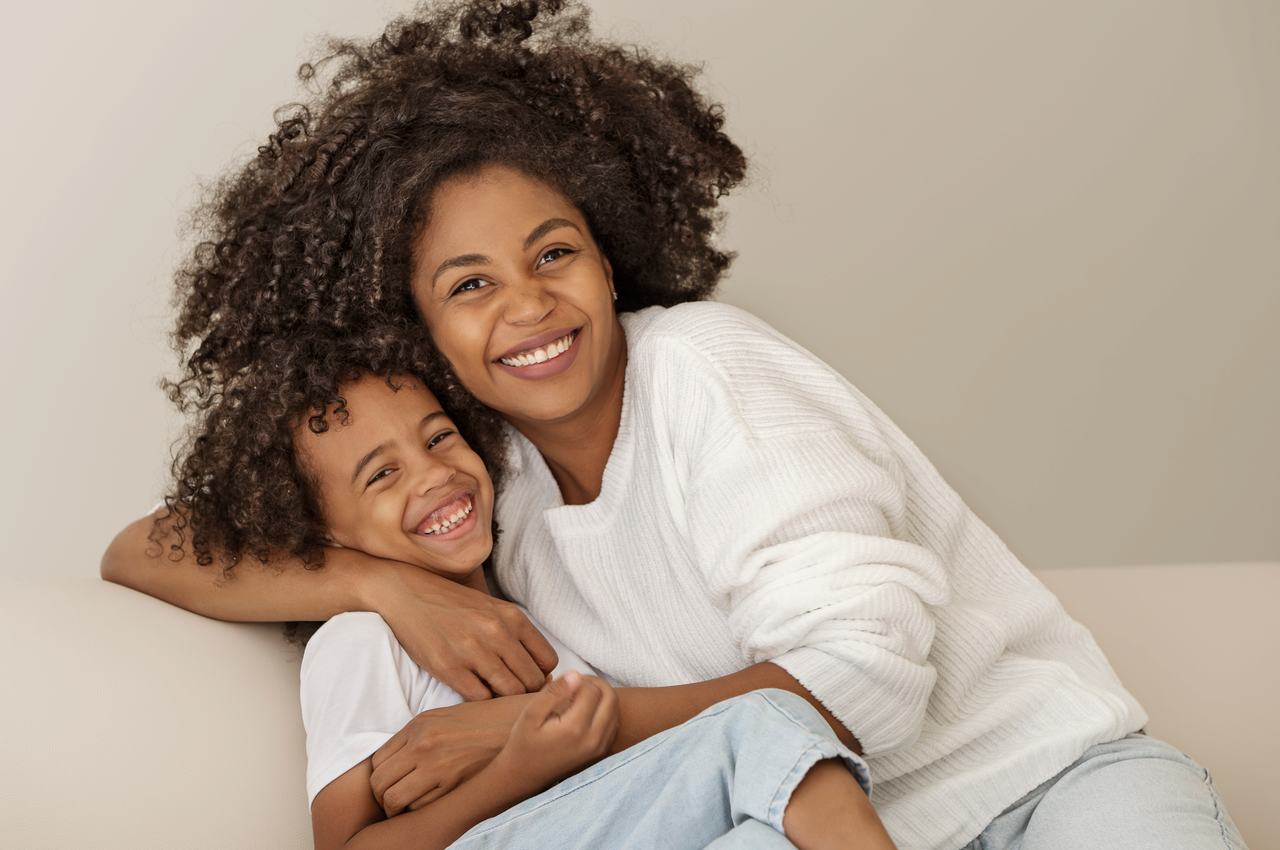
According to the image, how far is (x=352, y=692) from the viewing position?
5.28 ft

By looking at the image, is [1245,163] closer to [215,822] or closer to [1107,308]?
[1107,308]

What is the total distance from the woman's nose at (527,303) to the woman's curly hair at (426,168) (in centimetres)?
17

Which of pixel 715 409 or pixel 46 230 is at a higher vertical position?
pixel 46 230

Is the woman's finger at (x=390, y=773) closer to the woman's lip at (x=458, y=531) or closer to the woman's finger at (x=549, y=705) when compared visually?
the woman's finger at (x=549, y=705)

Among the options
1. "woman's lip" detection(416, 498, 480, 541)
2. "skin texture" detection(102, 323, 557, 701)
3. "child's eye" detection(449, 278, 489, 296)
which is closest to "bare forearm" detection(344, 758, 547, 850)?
"skin texture" detection(102, 323, 557, 701)

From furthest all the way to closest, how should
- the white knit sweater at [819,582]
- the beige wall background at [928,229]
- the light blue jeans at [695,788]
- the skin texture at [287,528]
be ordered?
1. the beige wall background at [928,229]
2. the skin texture at [287,528]
3. the white knit sweater at [819,582]
4. the light blue jeans at [695,788]

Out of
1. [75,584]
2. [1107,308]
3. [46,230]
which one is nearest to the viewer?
[75,584]

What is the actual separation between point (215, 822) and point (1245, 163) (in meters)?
2.78

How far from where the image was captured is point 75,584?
5.69 feet

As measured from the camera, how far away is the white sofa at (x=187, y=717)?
1.46 meters

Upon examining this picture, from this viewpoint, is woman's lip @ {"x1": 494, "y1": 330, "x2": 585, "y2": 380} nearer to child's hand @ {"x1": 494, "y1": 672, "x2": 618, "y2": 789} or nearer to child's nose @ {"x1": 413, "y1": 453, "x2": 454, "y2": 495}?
child's nose @ {"x1": 413, "y1": 453, "x2": 454, "y2": 495}

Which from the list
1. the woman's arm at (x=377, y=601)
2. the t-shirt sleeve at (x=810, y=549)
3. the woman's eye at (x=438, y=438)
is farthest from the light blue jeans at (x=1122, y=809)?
the woman's eye at (x=438, y=438)

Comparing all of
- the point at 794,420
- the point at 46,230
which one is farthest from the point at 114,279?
the point at 794,420

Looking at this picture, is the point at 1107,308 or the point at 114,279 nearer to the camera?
the point at 114,279
